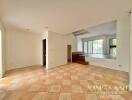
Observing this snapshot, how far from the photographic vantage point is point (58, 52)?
7.29 metres

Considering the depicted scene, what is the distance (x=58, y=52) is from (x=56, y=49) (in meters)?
0.34

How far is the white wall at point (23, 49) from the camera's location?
243 inches

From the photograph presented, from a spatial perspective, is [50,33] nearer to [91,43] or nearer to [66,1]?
[66,1]

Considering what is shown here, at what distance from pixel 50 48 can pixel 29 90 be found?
3.75 meters

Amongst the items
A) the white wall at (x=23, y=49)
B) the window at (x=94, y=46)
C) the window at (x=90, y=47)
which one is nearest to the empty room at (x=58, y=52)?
the white wall at (x=23, y=49)

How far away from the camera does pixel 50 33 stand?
6602mm

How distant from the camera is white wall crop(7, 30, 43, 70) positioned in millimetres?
6172

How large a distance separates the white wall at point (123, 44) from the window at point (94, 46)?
8.60 metres

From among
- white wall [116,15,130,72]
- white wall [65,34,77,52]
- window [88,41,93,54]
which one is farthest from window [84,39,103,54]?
white wall [116,15,130,72]

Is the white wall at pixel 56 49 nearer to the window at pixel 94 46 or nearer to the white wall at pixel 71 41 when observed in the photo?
the white wall at pixel 71 41

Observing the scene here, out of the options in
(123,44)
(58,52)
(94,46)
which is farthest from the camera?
(94,46)

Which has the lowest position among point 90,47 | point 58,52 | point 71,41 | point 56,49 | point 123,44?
point 58,52

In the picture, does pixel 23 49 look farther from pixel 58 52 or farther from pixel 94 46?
pixel 94 46

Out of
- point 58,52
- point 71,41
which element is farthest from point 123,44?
point 71,41
